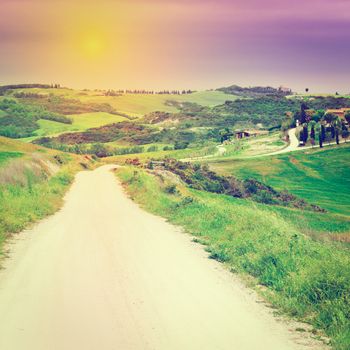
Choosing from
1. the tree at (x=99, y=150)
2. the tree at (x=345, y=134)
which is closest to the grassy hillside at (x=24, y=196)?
the tree at (x=99, y=150)

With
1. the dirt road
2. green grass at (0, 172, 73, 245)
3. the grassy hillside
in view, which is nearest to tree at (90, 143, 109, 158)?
the grassy hillside

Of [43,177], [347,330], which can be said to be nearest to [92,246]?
[347,330]

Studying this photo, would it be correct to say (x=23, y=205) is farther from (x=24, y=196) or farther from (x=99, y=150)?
(x=99, y=150)

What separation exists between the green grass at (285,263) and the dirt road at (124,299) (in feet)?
1.83

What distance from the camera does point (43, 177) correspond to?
3734 cm

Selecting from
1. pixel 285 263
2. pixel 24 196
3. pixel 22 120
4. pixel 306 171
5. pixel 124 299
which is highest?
pixel 285 263

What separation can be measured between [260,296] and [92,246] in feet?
21.3

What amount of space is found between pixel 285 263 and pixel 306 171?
85358 mm

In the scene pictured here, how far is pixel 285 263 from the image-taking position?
41.2ft

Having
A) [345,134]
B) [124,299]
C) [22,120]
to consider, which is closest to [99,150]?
[345,134]

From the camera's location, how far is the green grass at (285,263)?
954cm

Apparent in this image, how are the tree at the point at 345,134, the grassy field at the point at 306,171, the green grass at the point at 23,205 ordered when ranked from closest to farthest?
the green grass at the point at 23,205
the grassy field at the point at 306,171
the tree at the point at 345,134

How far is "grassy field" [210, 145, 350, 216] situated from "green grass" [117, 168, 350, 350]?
185ft

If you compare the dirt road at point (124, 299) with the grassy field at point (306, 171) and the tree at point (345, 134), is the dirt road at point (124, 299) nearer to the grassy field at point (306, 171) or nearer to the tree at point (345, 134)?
the grassy field at point (306, 171)
